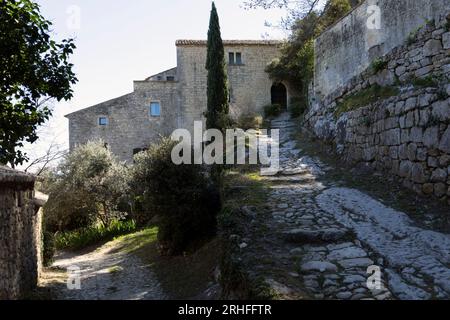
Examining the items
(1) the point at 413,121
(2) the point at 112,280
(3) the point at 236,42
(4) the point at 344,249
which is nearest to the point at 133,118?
(3) the point at 236,42

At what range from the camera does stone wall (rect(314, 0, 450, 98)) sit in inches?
444

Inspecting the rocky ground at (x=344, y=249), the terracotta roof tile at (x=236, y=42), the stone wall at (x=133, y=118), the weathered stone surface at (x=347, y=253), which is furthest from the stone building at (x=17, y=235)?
the terracotta roof tile at (x=236, y=42)

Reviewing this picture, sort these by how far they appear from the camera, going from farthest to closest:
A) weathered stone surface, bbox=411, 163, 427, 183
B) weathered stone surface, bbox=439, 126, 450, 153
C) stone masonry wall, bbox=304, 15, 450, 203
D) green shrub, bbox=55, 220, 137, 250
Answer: green shrub, bbox=55, 220, 137, 250
weathered stone surface, bbox=411, 163, 427, 183
stone masonry wall, bbox=304, 15, 450, 203
weathered stone surface, bbox=439, 126, 450, 153

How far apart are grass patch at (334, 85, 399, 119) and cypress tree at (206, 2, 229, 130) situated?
491 cm

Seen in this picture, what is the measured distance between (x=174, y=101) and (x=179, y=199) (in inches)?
704

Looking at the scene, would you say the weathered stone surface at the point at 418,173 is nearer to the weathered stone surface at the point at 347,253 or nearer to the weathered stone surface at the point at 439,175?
the weathered stone surface at the point at 439,175

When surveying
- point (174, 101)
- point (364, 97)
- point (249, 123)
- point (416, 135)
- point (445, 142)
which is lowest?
point (445, 142)

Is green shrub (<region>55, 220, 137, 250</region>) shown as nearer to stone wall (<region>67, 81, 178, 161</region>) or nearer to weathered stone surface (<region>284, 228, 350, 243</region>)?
stone wall (<region>67, 81, 178, 161</region>)

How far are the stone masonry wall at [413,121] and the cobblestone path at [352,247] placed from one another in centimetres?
85

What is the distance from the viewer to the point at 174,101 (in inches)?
1061

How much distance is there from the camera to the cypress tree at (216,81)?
15.7 m

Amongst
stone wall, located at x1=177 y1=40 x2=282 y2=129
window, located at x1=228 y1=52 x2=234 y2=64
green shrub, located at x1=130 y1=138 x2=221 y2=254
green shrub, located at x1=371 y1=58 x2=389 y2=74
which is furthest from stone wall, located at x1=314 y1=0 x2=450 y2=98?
window, located at x1=228 y1=52 x2=234 y2=64

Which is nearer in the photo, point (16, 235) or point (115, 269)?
point (16, 235)

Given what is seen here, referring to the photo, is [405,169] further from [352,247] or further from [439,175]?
[352,247]
